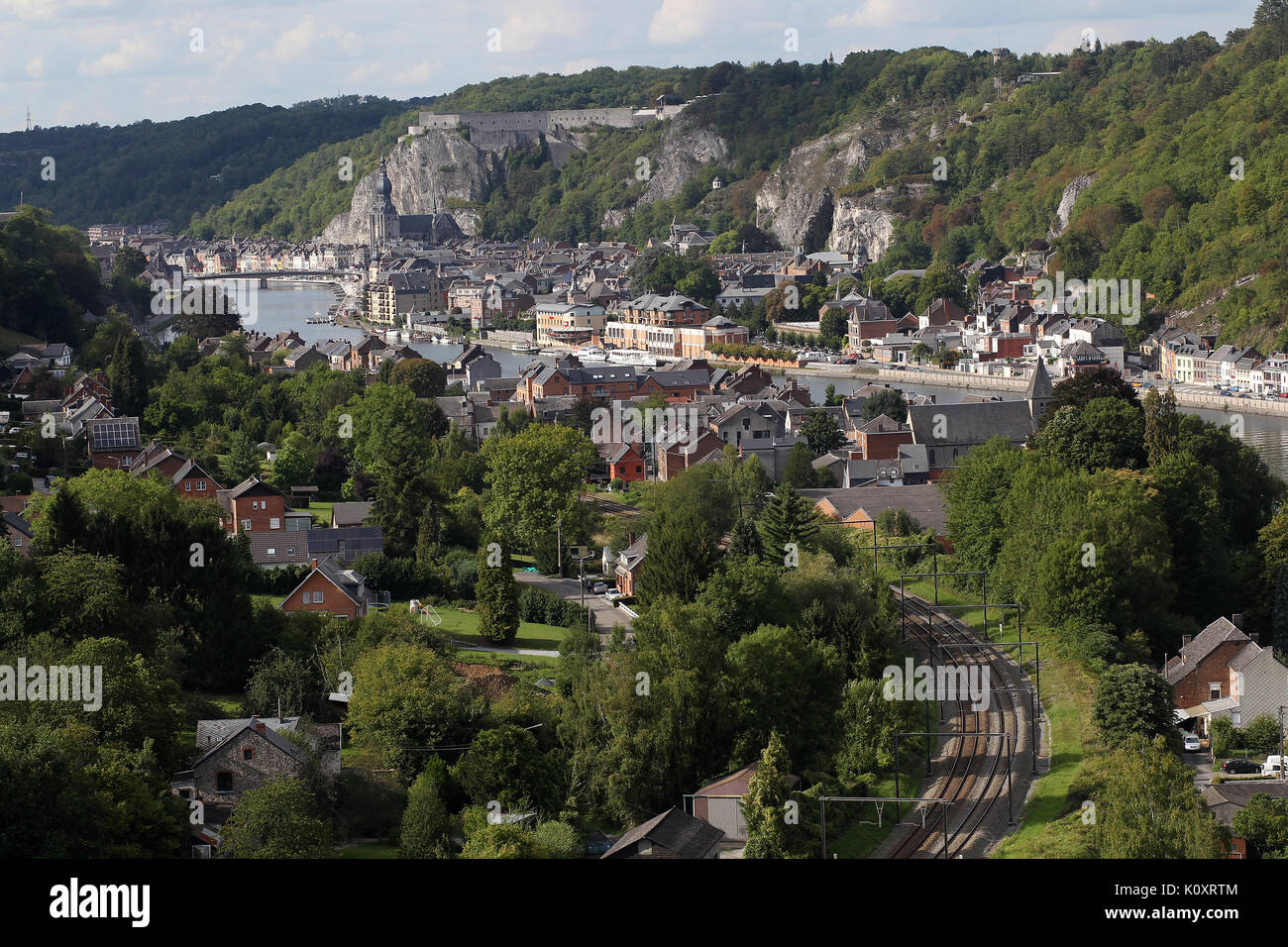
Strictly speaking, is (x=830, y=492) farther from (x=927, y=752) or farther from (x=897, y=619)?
(x=927, y=752)

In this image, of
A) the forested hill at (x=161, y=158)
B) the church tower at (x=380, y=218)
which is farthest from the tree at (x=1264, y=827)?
the forested hill at (x=161, y=158)

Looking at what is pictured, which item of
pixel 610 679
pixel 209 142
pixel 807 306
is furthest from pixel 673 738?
pixel 209 142

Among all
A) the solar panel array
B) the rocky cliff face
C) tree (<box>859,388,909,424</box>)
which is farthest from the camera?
the rocky cliff face

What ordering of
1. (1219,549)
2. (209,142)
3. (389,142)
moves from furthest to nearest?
1. (209,142)
2. (389,142)
3. (1219,549)

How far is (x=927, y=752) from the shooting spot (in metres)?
11.2

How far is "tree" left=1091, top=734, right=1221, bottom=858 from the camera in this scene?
8.23 metres

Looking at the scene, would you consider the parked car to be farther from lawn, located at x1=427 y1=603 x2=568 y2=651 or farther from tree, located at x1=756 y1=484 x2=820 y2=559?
lawn, located at x1=427 y1=603 x2=568 y2=651

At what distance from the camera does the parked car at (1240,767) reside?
37.2 feet

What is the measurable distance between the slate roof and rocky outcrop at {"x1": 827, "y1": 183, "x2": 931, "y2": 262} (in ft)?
171

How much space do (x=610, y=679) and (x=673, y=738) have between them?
68cm

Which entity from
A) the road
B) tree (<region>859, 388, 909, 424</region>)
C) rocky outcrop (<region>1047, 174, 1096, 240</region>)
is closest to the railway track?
the road

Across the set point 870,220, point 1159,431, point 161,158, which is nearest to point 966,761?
point 1159,431

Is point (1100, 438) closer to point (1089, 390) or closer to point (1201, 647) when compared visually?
point (1089, 390)

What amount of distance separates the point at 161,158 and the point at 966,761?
108m
